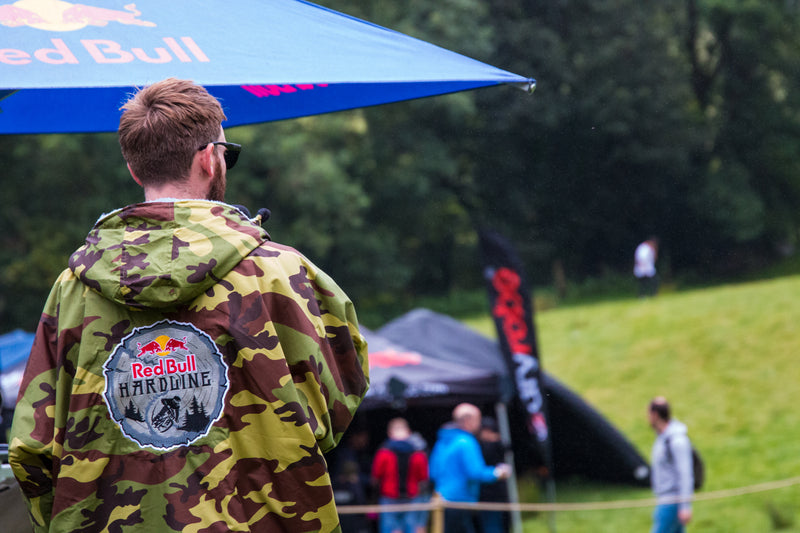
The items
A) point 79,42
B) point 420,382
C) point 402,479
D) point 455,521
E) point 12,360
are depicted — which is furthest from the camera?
point 12,360

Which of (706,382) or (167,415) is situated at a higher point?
(167,415)

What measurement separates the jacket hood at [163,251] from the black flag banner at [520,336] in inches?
276

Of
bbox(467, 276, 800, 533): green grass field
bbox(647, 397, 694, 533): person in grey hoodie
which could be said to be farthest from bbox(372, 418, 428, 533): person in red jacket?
bbox(647, 397, 694, 533): person in grey hoodie

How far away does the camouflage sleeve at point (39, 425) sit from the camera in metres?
1.59

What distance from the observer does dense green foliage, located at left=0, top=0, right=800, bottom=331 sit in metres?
28.8

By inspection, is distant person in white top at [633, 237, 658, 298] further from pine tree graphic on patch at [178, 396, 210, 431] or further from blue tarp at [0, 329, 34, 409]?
pine tree graphic on patch at [178, 396, 210, 431]

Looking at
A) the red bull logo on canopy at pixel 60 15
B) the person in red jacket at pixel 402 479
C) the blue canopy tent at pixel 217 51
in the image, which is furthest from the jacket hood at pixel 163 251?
the person in red jacket at pixel 402 479

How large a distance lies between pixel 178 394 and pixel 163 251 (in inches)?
10.7

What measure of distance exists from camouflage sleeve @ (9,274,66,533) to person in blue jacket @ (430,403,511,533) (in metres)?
5.98

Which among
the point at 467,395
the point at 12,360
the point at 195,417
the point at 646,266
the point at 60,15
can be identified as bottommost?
the point at 467,395

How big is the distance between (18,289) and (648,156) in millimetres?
20697

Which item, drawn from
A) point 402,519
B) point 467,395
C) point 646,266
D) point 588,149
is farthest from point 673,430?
point 588,149

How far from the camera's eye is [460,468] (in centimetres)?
748

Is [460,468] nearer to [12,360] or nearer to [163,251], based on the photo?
A: [12,360]
